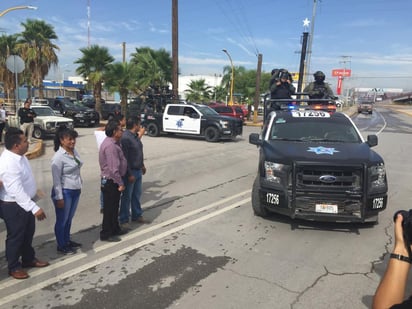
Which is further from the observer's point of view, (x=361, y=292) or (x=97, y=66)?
(x=97, y=66)

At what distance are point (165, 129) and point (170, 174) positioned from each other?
9331 millimetres

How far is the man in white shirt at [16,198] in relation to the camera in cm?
353

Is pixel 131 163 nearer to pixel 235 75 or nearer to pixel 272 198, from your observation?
pixel 272 198

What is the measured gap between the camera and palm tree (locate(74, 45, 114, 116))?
26906mm

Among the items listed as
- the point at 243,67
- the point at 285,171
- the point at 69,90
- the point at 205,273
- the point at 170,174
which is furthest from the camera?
the point at 69,90

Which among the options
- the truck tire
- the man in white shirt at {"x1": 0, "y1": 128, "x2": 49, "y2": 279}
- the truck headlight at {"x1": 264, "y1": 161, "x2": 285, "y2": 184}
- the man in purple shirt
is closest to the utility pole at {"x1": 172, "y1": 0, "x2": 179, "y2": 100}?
the truck tire

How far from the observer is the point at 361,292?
3588 mm

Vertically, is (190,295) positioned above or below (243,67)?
below

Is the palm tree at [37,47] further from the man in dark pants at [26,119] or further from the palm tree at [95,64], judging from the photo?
the man in dark pants at [26,119]

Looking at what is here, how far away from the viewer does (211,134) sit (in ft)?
56.2

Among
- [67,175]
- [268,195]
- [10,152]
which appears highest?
[10,152]

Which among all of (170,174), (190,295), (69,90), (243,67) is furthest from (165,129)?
(69,90)

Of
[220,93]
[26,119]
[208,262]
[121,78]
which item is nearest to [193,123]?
[26,119]

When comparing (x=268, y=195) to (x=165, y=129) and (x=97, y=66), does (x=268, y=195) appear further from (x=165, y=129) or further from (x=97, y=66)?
(x=97, y=66)
